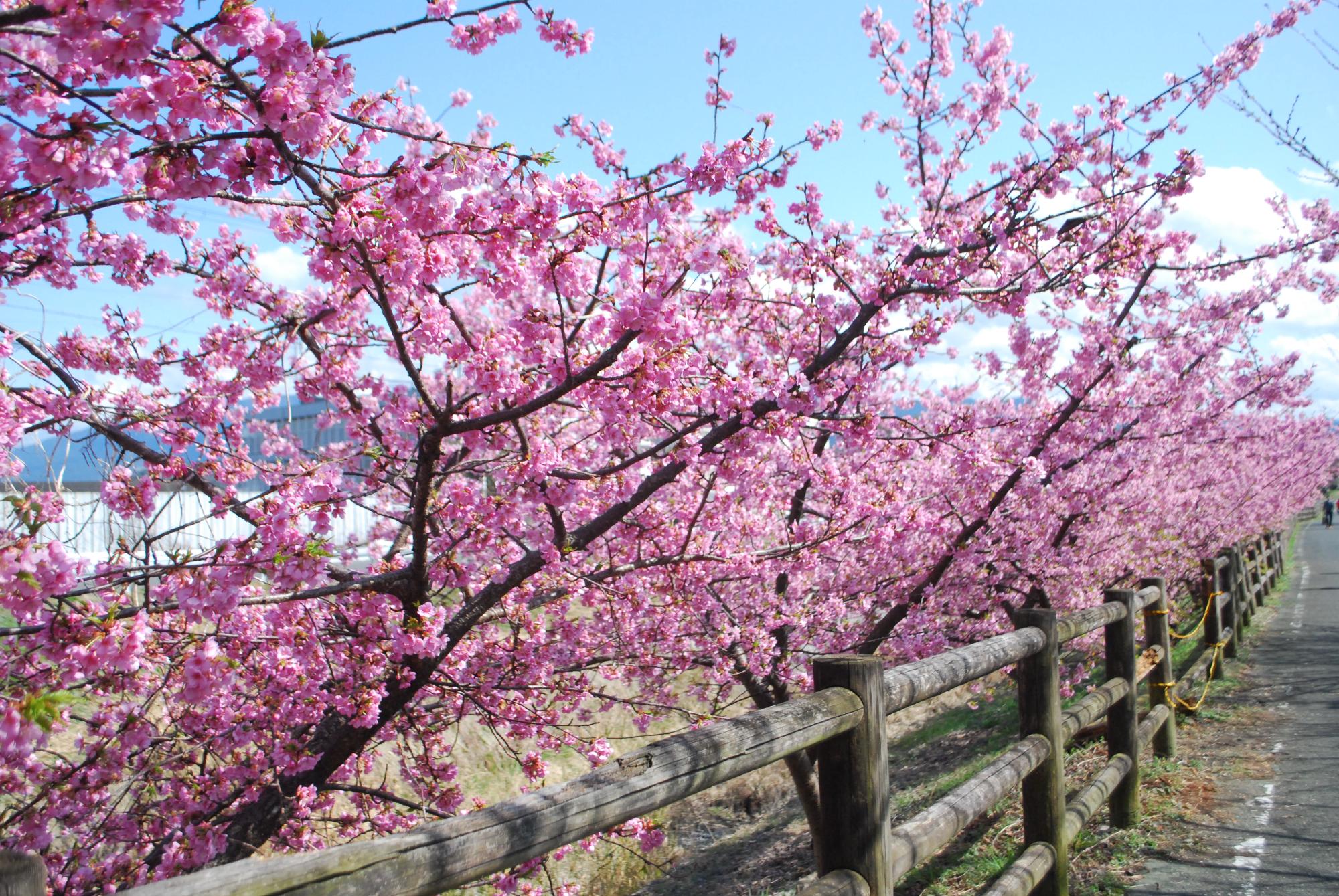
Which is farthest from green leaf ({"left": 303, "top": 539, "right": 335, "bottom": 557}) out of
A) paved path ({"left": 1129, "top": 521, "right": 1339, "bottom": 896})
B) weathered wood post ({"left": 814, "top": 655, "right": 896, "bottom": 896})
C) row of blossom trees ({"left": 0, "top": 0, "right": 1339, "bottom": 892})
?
paved path ({"left": 1129, "top": 521, "right": 1339, "bottom": 896})

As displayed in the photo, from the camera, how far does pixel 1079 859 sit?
482cm

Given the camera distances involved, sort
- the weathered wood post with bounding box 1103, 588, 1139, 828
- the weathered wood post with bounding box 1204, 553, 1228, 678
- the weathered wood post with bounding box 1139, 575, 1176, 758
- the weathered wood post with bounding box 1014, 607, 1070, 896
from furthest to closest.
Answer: the weathered wood post with bounding box 1204, 553, 1228, 678
the weathered wood post with bounding box 1139, 575, 1176, 758
the weathered wood post with bounding box 1103, 588, 1139, 828
the weathered wood post with bounding box 1014, 607, 1070, 896

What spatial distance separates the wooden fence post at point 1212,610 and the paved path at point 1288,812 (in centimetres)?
65

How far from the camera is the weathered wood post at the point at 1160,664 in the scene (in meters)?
6.48

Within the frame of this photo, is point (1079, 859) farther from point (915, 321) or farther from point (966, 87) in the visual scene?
point (966, 87)

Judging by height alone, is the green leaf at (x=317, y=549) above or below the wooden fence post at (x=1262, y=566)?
above

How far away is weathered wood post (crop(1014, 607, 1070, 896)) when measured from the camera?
13.2 feet

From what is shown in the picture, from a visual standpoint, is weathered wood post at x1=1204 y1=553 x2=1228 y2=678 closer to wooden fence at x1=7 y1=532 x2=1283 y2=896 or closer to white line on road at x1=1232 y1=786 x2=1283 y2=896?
white line on road at x1=1232 y1=786 x2=1283 y2=896

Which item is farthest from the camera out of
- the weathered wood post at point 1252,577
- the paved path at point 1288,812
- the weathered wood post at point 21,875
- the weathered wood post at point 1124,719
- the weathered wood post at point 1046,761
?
the weathered wood post at point 1252,577

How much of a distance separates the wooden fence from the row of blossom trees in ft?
2.95

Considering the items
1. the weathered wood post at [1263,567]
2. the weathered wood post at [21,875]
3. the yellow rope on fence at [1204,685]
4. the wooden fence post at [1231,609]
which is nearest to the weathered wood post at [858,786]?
the weathered wood post at [21,875]

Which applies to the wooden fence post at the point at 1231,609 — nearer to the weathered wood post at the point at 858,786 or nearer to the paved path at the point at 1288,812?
the paved path at the point at 1288,812

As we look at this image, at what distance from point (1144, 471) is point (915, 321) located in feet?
19.5

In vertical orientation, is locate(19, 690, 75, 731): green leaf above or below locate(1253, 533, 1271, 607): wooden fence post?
above
